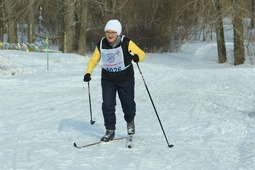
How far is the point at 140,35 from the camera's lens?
32406mm

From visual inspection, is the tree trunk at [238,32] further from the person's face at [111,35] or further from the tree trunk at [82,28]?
the person's face at [111,35]

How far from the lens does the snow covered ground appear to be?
4.84 meters

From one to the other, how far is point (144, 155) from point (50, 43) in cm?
4041

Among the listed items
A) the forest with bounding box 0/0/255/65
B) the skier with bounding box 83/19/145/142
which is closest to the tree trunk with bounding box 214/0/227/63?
the forest with bounding box 0/0/255/65

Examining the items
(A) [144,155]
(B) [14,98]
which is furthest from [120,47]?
(B) [14,98]

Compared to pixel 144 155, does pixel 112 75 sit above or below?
above

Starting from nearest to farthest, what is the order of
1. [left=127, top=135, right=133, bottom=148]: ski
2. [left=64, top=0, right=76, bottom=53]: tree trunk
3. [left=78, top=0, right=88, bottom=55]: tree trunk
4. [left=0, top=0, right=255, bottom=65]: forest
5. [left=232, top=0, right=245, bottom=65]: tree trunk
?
[left=127, top=135, right=133, bottom=148]: ski < [left=232, top=0, right=245, bottom=65]: tree trunk < [left=64, top=0, right=76, bottom=53]: tree trunk < [left=78, top=0, right=88, bottom=55]: tree trunk < [left=0, top=0, right=255, bottom=65]: forest

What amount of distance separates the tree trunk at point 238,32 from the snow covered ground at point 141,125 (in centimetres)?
590

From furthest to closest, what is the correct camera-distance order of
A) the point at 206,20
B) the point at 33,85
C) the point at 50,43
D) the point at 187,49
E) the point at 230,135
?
the point at 50,43 → the point at 187,49 → the point at 206,20 → the point at 33,85 → the point at 230,135

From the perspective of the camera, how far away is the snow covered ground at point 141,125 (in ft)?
15.9

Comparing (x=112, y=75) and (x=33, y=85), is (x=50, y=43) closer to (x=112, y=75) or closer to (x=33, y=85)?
(x=33, y=85)

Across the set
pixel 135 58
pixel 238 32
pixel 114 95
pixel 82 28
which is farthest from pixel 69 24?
pixel 135 58

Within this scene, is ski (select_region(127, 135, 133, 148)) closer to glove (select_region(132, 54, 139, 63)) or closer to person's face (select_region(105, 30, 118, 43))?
glove (select_region(132, 54, 139, 63))

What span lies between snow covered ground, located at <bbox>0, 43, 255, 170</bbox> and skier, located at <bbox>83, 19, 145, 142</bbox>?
1.58 feet
